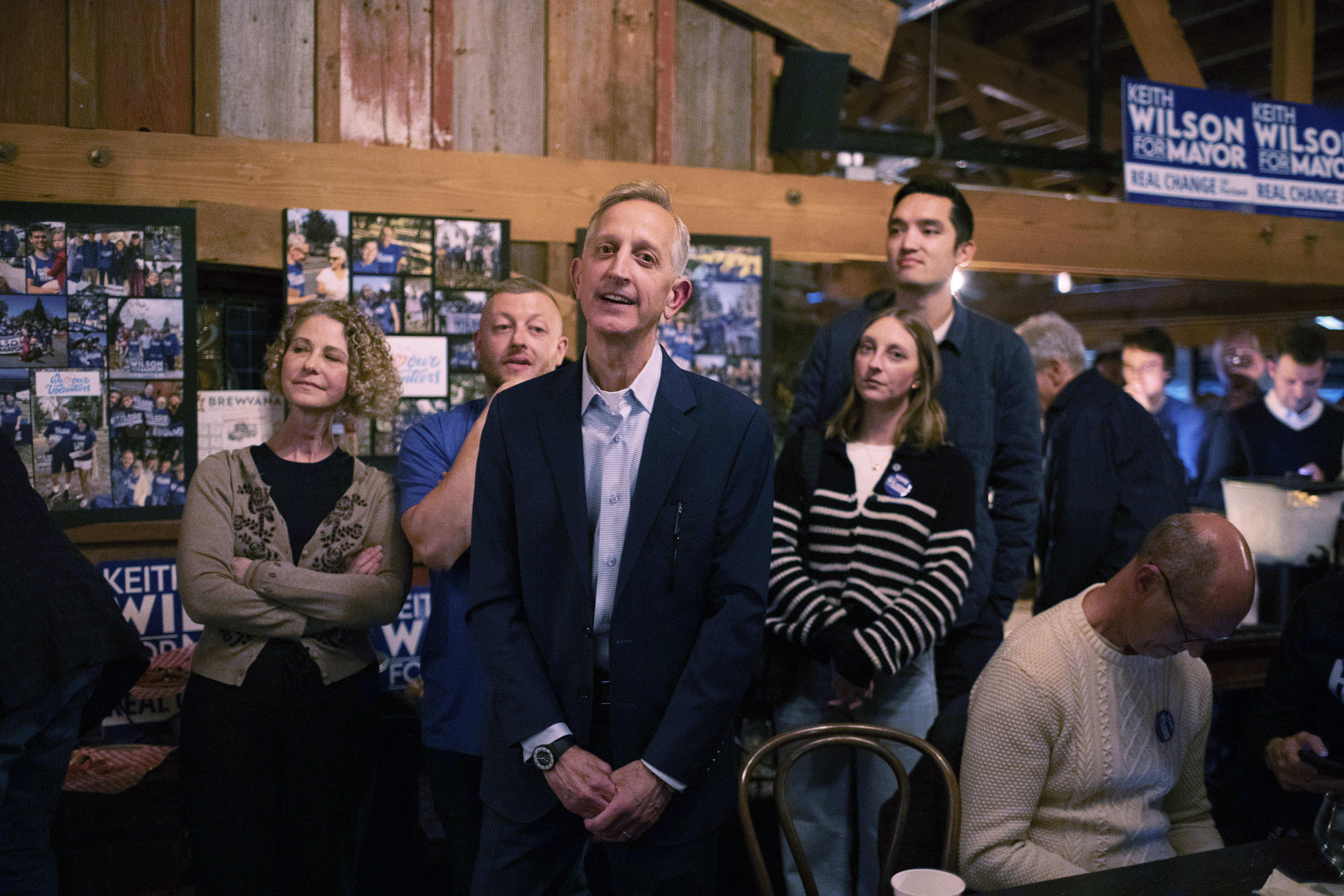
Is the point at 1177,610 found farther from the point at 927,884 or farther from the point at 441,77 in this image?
the point at 441,77

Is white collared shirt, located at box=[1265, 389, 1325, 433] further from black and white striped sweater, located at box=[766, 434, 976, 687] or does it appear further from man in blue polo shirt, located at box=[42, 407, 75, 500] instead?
man in blue polo shirt, located at box=[42, 407, 75, 500]

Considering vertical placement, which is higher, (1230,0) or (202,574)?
(1230,0)

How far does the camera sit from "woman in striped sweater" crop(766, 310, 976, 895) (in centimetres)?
229

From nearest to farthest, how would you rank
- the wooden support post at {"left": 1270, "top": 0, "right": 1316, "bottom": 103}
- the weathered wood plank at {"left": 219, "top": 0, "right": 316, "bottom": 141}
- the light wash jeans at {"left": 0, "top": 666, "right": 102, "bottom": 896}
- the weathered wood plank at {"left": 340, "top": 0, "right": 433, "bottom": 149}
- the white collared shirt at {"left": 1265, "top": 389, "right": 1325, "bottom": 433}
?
the light wash jeans at {"left": 0, "top": 666, "right": 102, "bottom": 896} → the weathered wood plank at {"left": 219, "top": 0, "right": 316, "bottom": 141} → the weathered wood plank at {"left": 340, "top": 0, "right": 433, "bottom": 149} → the white collared shirt at {"left": 1265, "top": 389, "right": 1325, "bottom": 433} → the wooden support post at {"left": 1270, "top": 0, "right": 1316, "bottom": 103}

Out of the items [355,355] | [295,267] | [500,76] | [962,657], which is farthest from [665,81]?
[962,657]

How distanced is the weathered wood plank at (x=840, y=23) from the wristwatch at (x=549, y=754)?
9.73 ft

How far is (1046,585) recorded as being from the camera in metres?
3.30

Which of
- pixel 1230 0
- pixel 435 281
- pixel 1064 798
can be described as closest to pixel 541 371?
pixel 435 281

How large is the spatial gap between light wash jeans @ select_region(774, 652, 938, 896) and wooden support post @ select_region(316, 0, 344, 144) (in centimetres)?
231

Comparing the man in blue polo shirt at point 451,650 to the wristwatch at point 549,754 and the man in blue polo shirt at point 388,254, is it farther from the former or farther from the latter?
the man in blue polo shirt at point 388,254

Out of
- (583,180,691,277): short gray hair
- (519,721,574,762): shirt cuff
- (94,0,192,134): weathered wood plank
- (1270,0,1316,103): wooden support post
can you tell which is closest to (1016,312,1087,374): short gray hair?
(1270,0,1316,103): wooden support post

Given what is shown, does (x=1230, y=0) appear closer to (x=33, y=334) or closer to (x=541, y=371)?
(x=541, y=371)

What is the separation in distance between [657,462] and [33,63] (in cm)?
260

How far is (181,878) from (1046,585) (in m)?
2.79
